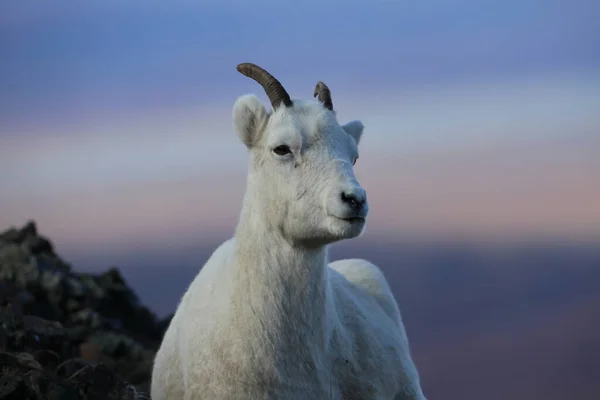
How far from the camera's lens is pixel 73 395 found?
28.0 feet

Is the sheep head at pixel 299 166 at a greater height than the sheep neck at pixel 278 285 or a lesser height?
greater

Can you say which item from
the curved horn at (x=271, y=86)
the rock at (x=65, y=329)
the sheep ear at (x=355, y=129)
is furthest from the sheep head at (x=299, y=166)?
the rock at (x=65, y=329)

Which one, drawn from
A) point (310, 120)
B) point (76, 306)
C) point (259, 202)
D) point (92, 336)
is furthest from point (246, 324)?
point (76, 306)

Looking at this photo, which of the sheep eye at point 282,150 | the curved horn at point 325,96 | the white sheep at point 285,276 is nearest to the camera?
the white sheep at point 285,276

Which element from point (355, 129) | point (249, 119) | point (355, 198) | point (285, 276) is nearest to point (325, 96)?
point (355, 129)

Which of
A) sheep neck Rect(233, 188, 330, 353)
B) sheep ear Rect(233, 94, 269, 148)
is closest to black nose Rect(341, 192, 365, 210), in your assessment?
sheep neck Rect(233, 188, 330, 353)

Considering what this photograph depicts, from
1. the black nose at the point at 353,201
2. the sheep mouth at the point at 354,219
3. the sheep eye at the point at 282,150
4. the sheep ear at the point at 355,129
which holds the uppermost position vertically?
the sheep ear at the point at 355,129

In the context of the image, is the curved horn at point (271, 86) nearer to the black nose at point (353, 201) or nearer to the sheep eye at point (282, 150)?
the sheep eye at point (282, 150)

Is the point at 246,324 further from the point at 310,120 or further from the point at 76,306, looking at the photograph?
the point at 76,306

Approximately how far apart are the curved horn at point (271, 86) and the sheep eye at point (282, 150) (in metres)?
0.43

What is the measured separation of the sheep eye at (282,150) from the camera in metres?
6.67

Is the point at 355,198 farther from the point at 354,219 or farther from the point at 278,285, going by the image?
the point at 278,285

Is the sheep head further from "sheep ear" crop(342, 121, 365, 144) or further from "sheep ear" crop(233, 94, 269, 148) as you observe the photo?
"sheep ear" crop(342, 121, 365, 144)

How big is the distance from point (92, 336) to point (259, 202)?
7479 mm
